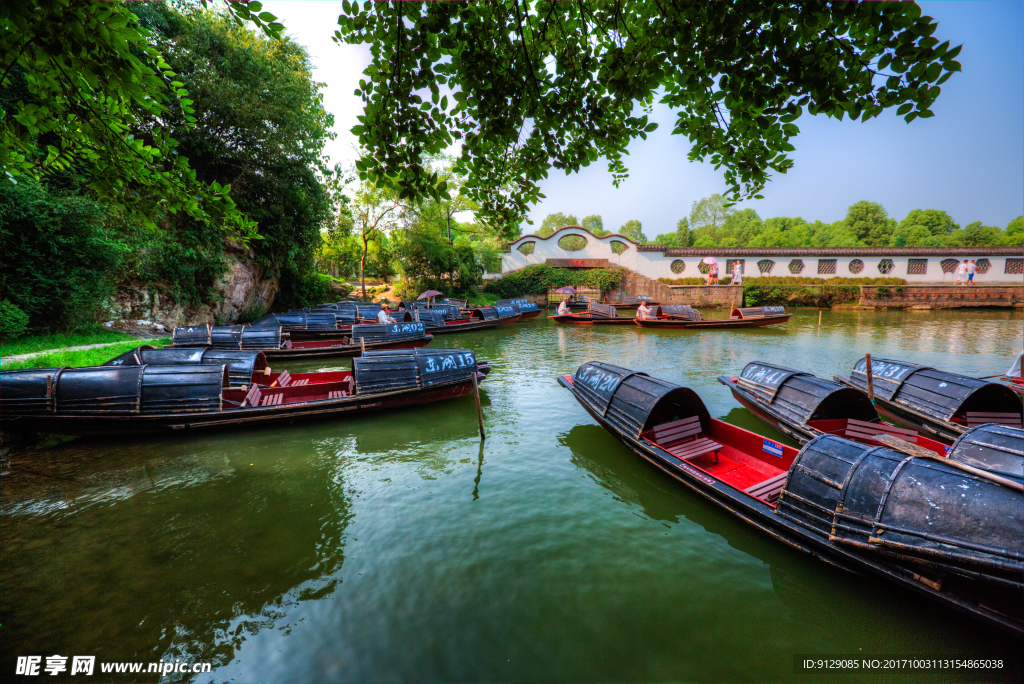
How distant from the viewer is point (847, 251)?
37.8 m

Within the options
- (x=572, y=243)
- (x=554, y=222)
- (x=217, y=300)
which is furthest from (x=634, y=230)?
(x=217, y=300)

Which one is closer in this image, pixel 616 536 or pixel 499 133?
pixel 499 133

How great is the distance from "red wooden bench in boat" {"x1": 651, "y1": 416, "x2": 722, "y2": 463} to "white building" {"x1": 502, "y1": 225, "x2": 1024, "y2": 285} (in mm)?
36052

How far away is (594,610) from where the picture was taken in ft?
14.1

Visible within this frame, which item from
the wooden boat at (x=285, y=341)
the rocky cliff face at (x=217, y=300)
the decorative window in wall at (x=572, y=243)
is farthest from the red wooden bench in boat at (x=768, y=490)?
the decorative window in wall at (x=572, y=243)

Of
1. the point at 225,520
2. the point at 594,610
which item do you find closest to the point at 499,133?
the point at 594,610

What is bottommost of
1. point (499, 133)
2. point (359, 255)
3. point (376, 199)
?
point (499, 133)

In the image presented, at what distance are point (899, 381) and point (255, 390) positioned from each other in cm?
1505

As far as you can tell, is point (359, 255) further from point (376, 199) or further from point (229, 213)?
point (229, 213)

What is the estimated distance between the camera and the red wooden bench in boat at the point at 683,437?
712 cm

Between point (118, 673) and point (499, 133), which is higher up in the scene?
point (499, 133)

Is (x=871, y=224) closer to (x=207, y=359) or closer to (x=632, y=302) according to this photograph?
(x=632, y=302)

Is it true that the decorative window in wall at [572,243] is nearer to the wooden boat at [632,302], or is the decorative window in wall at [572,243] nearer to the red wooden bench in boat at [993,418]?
the wooden boat at [632,302]

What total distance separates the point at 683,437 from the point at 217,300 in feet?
77.3
